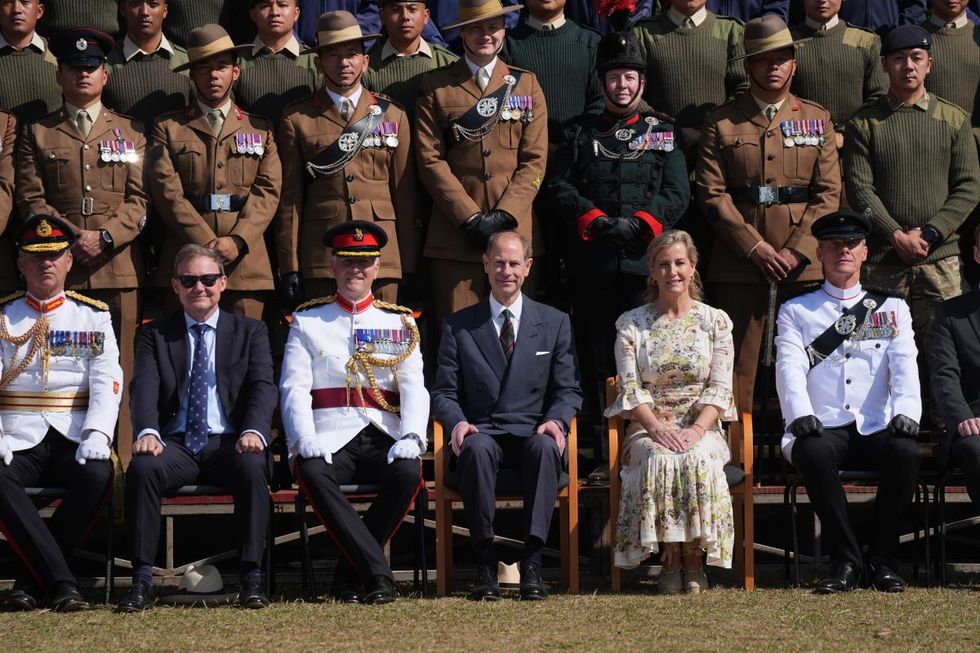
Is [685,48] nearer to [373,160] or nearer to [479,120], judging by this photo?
[479,120]

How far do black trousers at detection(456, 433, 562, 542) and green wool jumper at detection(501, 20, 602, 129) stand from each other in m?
2.27

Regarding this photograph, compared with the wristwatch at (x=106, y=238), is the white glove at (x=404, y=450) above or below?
below

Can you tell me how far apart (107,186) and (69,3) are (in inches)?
51.2

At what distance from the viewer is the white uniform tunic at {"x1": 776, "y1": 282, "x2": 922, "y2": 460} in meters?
6.75

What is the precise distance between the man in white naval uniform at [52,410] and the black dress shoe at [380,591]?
110cm

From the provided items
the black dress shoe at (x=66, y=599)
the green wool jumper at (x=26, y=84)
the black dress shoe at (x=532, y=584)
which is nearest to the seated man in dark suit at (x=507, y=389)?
the black dress shoe at (x=532, y=584)

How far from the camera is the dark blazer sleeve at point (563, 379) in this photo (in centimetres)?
677

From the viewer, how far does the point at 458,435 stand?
6562 millimetres

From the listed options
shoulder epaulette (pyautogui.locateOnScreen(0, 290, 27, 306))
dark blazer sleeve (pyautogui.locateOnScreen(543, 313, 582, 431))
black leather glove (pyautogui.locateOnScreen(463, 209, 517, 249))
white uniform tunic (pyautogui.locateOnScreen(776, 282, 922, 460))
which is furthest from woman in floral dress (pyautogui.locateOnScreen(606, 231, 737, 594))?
shoulder epaulette (pyautogui.locateOnScreen(0, 290, 27, 306))

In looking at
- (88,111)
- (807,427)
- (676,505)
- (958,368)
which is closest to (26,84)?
(88,111)

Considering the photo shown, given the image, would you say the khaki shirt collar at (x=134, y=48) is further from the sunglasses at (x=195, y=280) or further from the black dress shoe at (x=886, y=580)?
the black dress shoe at (x=886, y=580)

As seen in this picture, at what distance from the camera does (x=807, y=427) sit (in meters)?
6.60

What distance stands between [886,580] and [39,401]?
11.5ft

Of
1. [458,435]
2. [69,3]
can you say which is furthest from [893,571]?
[69,3]
